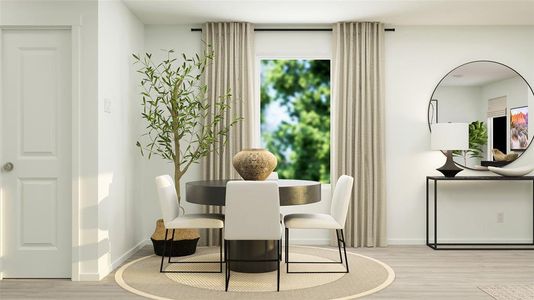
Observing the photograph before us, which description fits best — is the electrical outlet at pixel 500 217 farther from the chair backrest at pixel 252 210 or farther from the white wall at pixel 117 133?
the white wall at pixel 117 133

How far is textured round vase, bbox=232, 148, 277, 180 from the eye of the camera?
4102mm

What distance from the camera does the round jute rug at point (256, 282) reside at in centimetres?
354

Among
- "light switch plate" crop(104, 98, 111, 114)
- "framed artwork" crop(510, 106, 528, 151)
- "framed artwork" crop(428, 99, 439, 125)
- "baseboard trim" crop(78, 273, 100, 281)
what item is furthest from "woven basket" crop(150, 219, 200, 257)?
"framed artwork" crop(510, 106, 528, 151)

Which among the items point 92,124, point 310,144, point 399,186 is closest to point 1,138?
point 92,124

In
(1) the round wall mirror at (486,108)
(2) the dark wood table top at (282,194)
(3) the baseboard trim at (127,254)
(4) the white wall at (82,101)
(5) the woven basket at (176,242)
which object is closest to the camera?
(2) the dark wood table top at (282,194)

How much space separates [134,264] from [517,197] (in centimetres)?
418

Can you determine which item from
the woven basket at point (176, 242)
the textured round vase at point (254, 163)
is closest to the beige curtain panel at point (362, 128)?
the textured round vase at point (254, 163)

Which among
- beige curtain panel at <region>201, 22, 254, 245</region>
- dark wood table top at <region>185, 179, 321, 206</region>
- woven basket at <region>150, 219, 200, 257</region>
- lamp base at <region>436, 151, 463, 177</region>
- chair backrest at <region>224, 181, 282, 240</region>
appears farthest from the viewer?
beige curtain panel at <region>201, 22, 254, 245</region>

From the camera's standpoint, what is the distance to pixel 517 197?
18.1 ft

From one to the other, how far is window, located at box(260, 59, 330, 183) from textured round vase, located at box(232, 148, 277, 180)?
254 inches

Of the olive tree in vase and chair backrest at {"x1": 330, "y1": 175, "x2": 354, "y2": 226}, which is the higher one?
the olive tree in vase

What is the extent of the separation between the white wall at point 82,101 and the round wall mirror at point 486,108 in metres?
3.56

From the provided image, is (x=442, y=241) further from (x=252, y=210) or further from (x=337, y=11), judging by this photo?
(x=252, y=210)

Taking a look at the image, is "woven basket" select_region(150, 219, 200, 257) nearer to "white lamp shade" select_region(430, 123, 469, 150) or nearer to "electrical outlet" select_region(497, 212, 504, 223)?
"white lamp shade" select_region(430, 123, 469, 150)
